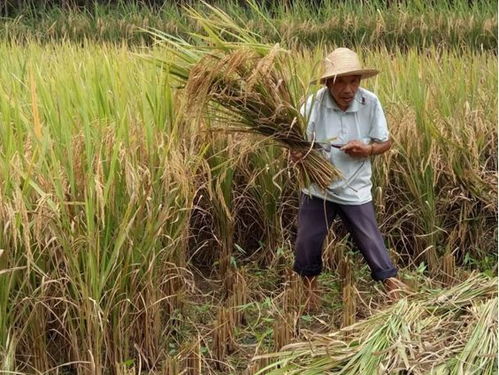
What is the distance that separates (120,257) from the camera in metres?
2.22

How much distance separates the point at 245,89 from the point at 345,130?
1.42 ft

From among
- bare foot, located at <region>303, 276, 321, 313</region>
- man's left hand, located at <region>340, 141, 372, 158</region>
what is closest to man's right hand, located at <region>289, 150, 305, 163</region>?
man's left hand, located at <region>340, 141, 372, 158</region>

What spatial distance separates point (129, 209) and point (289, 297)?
0.90 metres

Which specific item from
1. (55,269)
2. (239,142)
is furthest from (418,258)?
(55,269)

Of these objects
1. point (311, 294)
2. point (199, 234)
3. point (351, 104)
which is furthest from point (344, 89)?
Answer: point (199, 234)

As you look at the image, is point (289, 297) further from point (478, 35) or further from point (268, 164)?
point (478, 35)

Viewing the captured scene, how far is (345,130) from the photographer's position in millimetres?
2705

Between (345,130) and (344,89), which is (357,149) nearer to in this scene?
(345,130)

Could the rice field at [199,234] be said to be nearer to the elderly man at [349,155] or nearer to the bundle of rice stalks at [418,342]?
the bundle of rice stalks at [418,342]

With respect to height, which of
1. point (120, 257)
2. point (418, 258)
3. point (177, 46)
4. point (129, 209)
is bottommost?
point (418, 258)

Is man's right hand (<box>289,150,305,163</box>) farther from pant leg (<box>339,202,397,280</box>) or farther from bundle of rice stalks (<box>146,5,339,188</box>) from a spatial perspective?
pant leg (<box>339,202,397,280</box>)

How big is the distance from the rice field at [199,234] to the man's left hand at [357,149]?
0.99 ft

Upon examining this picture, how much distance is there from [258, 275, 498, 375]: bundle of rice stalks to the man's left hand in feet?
1.80

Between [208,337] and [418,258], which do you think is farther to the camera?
[418,258]
